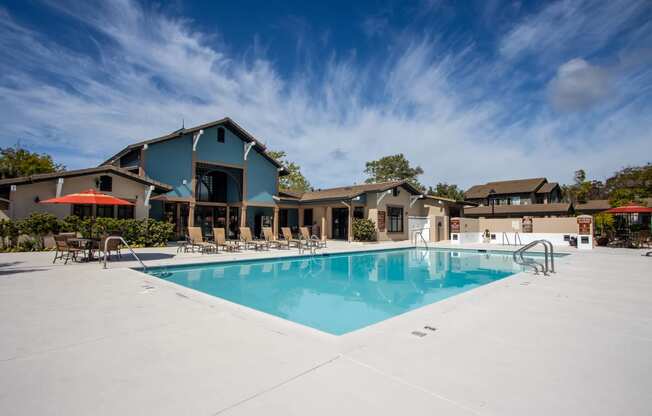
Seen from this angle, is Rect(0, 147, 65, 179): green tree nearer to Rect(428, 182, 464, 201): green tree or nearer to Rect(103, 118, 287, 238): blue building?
Rect(103, 118, 287, 238): blue building

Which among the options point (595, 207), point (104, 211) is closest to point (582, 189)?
point (595, 207)

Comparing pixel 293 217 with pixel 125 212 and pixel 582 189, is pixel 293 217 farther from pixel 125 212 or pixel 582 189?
pixel 582 189

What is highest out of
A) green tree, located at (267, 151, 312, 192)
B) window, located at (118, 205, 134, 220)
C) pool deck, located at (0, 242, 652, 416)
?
green tree, located at (267, 151, 312, 192)

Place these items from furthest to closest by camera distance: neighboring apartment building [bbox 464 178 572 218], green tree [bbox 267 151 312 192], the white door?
green tree [bbox 267 151 312 192]
neighboring apartment building [bbox 464 178 572 218]
the white door

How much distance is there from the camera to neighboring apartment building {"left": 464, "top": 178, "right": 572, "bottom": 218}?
3644 cm

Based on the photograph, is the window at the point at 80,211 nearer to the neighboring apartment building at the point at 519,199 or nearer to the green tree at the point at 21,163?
the green tree at the point at 21,163

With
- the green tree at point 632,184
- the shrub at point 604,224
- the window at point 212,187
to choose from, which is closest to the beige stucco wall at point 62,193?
the window at point 212,187

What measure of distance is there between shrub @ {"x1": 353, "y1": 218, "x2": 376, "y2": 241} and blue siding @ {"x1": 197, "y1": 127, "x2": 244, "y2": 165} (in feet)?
28.3

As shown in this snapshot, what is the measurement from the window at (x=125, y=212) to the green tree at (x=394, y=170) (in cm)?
4157

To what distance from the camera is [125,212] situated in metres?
16.0

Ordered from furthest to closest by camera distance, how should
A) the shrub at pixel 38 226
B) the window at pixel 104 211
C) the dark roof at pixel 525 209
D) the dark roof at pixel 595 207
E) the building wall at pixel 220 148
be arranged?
1. the dark roof at pixel 595 207
2. the dark roof at pixel 525 209
3. the building wall at pixel 220 148
4. the window at pixel 104 211
5. the shrub at pixel 38 226

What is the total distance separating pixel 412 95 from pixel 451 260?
33.0ft

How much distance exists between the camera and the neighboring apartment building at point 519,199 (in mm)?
36438

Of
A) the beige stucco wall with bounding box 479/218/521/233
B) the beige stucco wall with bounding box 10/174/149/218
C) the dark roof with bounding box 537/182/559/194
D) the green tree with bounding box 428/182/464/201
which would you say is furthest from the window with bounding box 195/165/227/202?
the dark roof with bounding box 537/182/559/194
